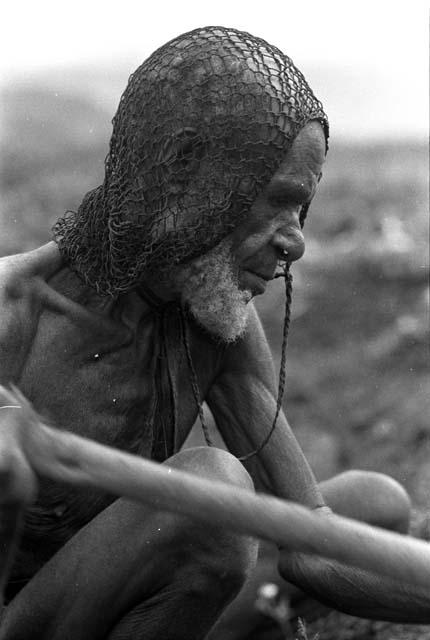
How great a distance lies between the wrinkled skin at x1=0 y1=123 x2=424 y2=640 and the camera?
2816 millimetres

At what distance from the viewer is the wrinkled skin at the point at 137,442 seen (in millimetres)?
2816

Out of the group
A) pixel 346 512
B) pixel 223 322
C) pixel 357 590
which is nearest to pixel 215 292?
pixel 223 322

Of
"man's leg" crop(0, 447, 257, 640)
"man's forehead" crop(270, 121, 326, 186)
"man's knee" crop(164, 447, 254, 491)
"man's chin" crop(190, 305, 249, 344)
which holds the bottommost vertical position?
"man's leg" crop(0, 447, 257, 640)

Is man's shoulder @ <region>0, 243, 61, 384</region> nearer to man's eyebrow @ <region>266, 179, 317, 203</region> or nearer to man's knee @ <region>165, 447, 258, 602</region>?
man's knee @ <region>165, 447, 258, 602</region>

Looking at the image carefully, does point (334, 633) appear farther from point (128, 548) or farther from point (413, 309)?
point (413, 309)

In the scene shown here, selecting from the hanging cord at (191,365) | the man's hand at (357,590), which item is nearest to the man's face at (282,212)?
the hanging cord at (191,365)

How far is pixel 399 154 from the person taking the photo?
31.5 feet

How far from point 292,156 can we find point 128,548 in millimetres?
960

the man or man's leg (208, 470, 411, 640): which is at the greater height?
the man

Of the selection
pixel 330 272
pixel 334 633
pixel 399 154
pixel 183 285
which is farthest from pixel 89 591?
pixel 399 154

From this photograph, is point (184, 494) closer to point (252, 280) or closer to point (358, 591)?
point (252, 280)

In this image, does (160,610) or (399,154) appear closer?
(160,610)

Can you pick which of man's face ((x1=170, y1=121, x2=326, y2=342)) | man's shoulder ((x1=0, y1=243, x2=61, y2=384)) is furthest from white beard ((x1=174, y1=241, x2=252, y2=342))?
man's shoulder ((x1=0, y1=243, x2=61, y2=384))

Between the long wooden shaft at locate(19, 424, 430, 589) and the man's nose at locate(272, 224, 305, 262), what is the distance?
1.00 m
